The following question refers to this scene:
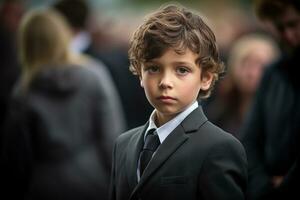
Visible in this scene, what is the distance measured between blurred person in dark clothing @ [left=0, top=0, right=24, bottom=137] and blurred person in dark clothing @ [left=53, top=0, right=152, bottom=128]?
2.76 feet

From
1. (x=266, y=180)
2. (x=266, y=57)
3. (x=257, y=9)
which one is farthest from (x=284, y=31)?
(x=266, y=57)

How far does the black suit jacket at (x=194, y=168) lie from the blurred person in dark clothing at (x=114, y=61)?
340cm

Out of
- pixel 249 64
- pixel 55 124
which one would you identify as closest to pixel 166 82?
pixel 55 124

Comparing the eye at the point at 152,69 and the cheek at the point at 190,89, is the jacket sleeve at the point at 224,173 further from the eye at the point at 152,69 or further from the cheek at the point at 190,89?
the eye at the point at 152,69

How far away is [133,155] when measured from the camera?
267 cm

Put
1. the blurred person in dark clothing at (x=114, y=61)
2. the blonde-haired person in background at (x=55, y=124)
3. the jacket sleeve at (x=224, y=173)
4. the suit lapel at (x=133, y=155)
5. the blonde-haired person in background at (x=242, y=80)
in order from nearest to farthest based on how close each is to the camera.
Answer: the jacket sleeve at (x=224, y=173) → the suit lapel at (x=133, y=155) → the blonde-haired person in background at (x=55, y=124) → the blonde-haired person in background at (x=242, y=80) → the blurred person in dark clothing at (x=114, y=61)

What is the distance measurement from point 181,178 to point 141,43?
50cm

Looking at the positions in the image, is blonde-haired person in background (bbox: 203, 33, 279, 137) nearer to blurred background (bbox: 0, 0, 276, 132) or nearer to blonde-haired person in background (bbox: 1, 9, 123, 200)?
blurred background (bbox: 0, 0, 276, 132)

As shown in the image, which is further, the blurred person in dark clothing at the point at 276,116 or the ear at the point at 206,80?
the blurred person in dark clothing at the point at 276,116

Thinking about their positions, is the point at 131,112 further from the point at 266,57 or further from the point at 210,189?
the point at 210,189

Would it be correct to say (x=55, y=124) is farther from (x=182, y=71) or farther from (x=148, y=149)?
(x=182, y=71)

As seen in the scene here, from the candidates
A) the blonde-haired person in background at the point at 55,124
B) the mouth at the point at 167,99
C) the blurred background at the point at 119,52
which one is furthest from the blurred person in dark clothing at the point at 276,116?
the blonde-haired person in background at the point at 55,124

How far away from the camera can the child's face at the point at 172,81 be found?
255 centimetres

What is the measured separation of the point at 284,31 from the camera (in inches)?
154
